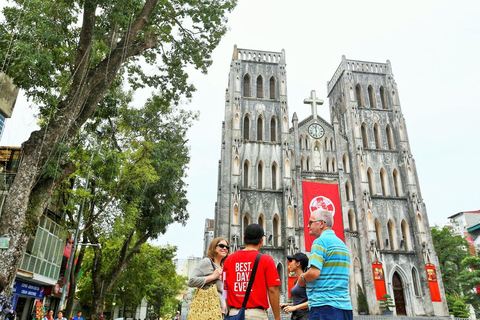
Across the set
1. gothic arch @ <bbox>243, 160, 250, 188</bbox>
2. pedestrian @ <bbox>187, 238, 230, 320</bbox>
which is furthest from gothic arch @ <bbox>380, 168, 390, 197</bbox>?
pedestrian @ <bbox>187, 238, 230, 320</bbox>

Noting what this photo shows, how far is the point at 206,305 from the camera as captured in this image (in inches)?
149

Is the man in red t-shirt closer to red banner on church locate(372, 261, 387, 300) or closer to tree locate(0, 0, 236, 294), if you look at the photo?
tree locate(0, 0, 236, 294)

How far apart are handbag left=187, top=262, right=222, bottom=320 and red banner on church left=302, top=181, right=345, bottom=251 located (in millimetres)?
23807

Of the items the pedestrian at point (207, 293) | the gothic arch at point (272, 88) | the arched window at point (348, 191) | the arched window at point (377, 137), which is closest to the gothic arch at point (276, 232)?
the arched window at point (348, 191)

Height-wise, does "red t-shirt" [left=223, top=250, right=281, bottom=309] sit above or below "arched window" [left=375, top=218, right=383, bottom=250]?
below

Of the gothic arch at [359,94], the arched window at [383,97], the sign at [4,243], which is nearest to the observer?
the sign at [4,243]

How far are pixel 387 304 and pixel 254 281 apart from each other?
2379 centimetres

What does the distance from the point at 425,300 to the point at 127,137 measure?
22760 millimetres

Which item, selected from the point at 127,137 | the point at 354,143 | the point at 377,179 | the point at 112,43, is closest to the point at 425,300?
the point at 377,179

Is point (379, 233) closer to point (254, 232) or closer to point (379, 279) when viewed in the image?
point (379, 279)

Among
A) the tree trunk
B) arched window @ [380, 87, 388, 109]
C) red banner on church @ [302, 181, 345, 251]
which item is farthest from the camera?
arched window @ [380, 87, 388, 109]

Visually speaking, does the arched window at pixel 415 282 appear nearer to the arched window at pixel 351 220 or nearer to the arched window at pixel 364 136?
the arched window at pixel 351 220

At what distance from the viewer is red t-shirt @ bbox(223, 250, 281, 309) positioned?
136 inches

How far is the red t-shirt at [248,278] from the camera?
3.46 meters
